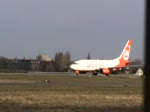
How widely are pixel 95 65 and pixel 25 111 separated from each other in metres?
87.3

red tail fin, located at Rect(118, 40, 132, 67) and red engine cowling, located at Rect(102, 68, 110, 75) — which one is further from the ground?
red tail fin, located at Rect(118, 40, 132, 67)

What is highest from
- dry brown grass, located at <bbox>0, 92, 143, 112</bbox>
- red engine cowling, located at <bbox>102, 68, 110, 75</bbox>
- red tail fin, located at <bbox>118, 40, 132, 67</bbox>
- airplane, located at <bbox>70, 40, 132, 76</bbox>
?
red tail fin, located at <bbox>118, 40, 132, 67</bbox>

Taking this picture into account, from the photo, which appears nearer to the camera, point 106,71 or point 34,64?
point 106,71

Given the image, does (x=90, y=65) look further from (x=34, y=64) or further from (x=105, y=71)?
(x=34, y=64)

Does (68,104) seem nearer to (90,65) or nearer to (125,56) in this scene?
(90,65)

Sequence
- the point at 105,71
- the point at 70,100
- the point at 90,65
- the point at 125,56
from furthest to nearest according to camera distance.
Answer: the point at 125,56, the point at 90,65, the point at 105,71, the point at 70,100

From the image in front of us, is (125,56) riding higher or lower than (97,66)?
higher

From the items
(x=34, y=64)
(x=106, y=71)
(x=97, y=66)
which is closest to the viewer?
(x=106, y=71)

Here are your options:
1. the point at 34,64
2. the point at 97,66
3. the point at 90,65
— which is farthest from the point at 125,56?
the point at 34,64

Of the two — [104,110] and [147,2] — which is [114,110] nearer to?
[104,110]

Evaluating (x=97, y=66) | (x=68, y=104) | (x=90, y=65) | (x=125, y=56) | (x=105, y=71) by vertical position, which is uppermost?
(x=125, y=56)

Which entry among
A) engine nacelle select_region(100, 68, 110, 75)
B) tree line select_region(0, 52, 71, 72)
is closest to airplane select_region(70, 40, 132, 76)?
engine nacelle select_region(100, 68, 110, 75)

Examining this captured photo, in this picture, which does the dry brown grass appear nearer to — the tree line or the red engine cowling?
the red engine cowling

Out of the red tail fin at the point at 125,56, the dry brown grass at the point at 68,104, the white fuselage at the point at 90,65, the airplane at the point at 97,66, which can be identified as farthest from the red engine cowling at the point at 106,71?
the dry brown grass at the point at 68,104
